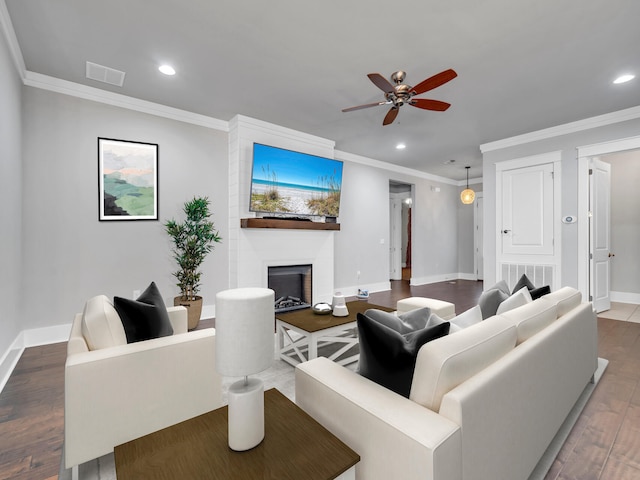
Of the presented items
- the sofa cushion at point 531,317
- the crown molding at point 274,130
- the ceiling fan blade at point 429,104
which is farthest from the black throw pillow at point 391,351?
the crown molding at point 274,130

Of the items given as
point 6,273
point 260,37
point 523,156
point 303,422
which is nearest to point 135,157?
point 6,273

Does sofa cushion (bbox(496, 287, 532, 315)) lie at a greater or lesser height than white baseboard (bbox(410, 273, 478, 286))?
greater

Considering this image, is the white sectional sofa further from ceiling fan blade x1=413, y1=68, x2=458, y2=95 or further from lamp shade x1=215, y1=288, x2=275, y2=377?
ceiling fan blade x1=413, y1=68, x2=458, y2=95

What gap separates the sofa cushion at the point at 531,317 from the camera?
4.86 feet

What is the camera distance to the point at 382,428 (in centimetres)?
93

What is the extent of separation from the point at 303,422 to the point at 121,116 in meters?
4.09

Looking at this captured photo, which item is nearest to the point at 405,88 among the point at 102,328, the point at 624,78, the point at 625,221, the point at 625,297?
the point at 624,78

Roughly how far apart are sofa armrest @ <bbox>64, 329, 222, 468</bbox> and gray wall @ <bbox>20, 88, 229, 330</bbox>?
2.51 meters

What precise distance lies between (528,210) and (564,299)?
3.52m

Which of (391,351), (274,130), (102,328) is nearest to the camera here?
(391,351)

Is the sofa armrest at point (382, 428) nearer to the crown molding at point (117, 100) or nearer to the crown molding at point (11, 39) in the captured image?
the crown molding at point (11, 39)

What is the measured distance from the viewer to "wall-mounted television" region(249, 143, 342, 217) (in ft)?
14.4

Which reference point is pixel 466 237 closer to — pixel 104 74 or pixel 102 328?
pixel 104 74

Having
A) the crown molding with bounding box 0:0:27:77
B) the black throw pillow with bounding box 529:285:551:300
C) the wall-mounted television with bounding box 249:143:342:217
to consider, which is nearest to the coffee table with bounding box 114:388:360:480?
the black throw pillow with bounding box 529:285:551:300
